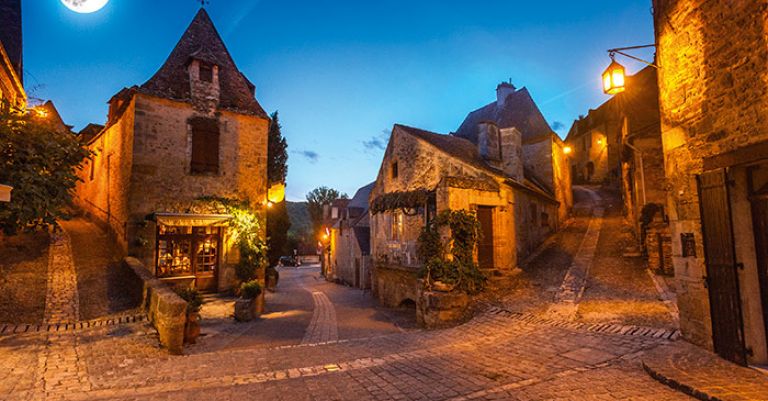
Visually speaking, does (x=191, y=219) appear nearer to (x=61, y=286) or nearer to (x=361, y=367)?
(x=61, y=286)

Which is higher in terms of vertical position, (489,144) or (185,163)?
(489,144)

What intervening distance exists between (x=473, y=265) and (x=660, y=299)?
4.22 metres

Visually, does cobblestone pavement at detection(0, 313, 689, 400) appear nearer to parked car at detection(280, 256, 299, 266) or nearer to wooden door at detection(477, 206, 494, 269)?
wooden door at detection(477, 206, 494, 269)

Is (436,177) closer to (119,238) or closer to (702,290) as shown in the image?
(702,290)

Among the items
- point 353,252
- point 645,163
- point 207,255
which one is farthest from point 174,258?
point 645,163

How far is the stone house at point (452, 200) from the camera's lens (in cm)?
1175

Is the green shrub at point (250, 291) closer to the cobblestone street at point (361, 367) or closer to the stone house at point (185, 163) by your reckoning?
the stone house at point (185, 163)

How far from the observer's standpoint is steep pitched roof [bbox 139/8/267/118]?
12.5m

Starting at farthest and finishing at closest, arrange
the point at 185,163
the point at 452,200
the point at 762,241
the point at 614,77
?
the point at 185,163 → the point at 452,200 → the point at 614,77 → the point at 762,241

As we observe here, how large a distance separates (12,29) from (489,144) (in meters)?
19.5

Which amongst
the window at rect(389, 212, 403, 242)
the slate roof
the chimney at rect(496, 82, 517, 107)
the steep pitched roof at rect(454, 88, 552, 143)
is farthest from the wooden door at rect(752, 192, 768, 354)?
the chimney at rect(496, 82, 517, 107)

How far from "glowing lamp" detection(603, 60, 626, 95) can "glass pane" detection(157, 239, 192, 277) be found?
12751 millimetres

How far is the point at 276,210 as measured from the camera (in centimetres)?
2239

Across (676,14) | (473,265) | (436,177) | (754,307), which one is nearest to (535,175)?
(436,177)
